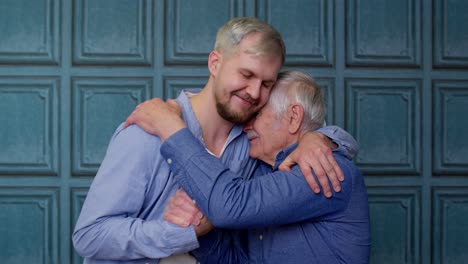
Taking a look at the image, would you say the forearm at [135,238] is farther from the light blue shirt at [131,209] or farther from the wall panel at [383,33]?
the wall panel at [383,33]

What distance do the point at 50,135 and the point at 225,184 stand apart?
179 cm

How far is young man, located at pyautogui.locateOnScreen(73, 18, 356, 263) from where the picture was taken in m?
2.07

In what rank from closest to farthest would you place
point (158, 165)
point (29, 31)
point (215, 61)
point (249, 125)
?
1. point (158, 165)
2. point (215, 61)
3. point (249, 125)
4. point (29, 31)

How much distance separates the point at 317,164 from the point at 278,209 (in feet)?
0.67

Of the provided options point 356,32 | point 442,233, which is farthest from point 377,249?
point 356,32

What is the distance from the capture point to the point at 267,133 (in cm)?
236

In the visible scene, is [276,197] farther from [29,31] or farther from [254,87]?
[29,31]

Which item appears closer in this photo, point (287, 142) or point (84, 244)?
point (84, 244)

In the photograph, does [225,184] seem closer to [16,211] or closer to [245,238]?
[245,238]

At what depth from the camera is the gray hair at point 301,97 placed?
7.50ft

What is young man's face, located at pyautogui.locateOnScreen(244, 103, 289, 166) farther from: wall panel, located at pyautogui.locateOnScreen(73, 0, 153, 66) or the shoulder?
wall panel, located at pyautogui.locateOnScreen(73, 0, 153, 66)

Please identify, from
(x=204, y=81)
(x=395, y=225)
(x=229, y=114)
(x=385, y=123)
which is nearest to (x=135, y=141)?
(x=229, y=114)

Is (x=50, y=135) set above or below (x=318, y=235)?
above

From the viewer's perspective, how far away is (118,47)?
3.52 m
